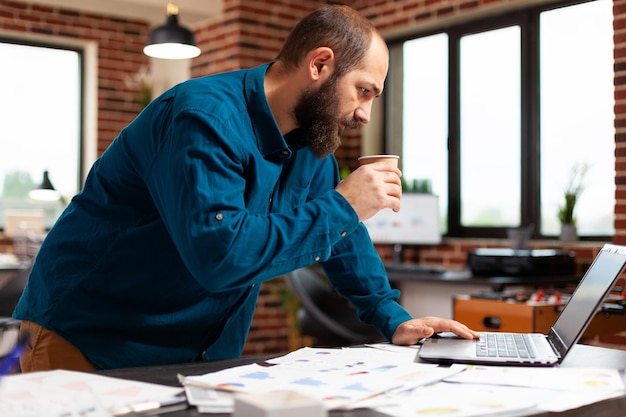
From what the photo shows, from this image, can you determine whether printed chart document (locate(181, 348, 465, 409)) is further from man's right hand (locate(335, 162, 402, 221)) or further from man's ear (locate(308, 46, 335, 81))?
man's ear (locate(308, 46, 335, 81))

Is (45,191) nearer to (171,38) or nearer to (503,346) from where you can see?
(171,38)

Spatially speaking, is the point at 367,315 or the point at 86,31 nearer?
the point at 367,315

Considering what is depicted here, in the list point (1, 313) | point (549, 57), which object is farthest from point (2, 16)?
point (549, 57)

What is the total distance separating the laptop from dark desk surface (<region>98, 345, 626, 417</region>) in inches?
1.9

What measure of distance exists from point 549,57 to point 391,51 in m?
1.42

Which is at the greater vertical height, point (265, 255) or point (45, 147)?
point (45, 147)

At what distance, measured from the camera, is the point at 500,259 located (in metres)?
4.49

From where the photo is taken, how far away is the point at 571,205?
4723 mm

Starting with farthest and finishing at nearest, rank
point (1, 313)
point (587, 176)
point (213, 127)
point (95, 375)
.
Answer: point (587, 176), point (1, 313), point (213, 127), point (95, 375)

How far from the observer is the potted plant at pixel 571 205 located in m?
4.72

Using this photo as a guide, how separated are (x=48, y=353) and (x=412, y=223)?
3903 mm

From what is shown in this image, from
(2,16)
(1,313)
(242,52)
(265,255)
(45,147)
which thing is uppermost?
(2,16)

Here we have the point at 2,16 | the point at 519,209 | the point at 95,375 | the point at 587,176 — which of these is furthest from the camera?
the point at 2,16

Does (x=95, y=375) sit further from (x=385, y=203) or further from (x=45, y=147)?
(x=45, y=147)
